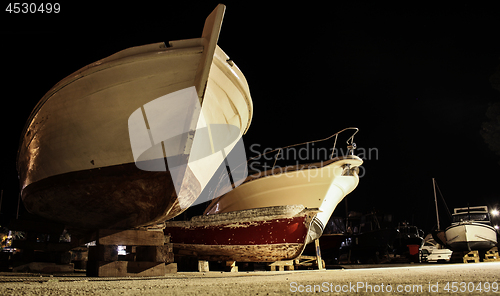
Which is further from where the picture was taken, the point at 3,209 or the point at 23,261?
the point at 3,209

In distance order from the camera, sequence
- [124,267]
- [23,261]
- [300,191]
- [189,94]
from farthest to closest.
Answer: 1. [300,191]
2. [23,261]
3. [124,267]
4. [189,94]

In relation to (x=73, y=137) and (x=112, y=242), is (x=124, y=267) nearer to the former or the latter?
(x=112, y=242)

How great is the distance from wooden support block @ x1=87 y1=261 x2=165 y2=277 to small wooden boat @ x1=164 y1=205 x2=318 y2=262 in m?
2.40

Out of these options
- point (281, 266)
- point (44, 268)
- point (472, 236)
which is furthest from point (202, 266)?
point (472, 236)

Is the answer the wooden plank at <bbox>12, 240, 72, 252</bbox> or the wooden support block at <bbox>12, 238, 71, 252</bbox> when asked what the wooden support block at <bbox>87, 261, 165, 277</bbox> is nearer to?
the wooden plank at <bbox>12, 240, 72, 252</bbox>

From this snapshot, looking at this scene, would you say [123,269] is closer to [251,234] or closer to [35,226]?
[35,226]

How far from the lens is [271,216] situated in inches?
238

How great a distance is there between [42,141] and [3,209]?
143ft

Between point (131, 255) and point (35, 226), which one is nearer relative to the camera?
point (131, 255)

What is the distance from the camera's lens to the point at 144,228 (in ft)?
13.3

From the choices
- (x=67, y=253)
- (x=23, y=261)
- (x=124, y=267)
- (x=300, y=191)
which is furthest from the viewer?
(x=300, y=191)

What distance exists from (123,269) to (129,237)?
1.24 ft

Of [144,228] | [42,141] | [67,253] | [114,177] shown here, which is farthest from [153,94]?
[67,253]

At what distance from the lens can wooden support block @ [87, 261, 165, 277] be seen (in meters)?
3.40
